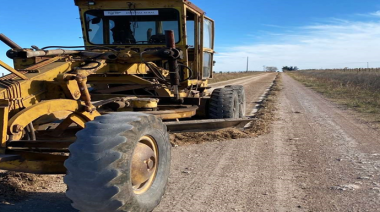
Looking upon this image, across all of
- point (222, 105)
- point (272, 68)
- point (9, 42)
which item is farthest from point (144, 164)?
point (272, 68)

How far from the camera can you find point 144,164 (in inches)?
141

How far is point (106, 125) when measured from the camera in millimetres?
3262

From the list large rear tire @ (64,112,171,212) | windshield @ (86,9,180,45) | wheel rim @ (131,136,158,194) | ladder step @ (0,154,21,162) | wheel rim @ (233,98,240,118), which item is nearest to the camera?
large rear tire @ (64,112,171,212)

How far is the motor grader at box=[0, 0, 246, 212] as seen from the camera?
307 centimetres

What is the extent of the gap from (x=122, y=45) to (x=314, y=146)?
4.33 meters

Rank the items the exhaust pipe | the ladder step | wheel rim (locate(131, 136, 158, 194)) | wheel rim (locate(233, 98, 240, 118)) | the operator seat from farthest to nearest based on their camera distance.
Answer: wheel rim (locate(233, 98, 240, 118))
the operator seat
the exhaust pipe
wheel rim (locate(131, 136, 158, 194))
the ladder step

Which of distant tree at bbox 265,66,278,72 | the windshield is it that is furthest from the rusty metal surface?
distant tree at bbox 265,66,278,72

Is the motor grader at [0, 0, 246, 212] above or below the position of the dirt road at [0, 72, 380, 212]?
above

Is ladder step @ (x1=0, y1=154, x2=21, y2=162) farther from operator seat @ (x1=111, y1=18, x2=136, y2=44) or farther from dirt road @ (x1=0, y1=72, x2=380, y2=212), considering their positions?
operator seat @ (x1=111, y1=18, x2=136, y2=44)

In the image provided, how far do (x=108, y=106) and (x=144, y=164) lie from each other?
231 centimetres

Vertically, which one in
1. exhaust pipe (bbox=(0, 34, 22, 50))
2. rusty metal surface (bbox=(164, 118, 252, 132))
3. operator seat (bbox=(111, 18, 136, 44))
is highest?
operator seat (bbox=(111, 18, 136, 44))

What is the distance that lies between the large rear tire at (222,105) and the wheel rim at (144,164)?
4.22m

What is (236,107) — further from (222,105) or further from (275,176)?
(275,176)

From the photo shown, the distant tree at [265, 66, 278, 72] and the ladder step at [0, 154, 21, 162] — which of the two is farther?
the distant tree at [265, 66, 278, 72]
